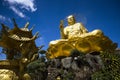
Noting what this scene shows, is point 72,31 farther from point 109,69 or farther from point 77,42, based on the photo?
point 109,69

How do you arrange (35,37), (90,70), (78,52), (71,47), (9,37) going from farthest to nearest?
(71,47) < (78,52) < (90,70) < (35,37) < (9,37)

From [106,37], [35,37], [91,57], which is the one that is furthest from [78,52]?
[35,37]

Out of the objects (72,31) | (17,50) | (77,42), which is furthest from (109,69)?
(17,50)

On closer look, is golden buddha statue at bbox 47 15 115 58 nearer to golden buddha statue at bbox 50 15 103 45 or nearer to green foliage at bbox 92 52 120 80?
golden buddha statue at bbox 50 15 103 45

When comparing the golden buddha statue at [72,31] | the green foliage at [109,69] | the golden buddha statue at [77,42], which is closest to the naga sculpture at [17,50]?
the green foliage at [109,69]

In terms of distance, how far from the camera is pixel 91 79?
42.9 feet

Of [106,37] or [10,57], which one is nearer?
[10,57]

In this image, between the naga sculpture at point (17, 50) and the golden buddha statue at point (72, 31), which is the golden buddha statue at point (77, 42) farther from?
the naga sculpture at point (17, 50)

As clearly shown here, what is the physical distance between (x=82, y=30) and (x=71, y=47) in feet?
5.60

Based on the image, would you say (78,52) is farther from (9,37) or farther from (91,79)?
(9,37)

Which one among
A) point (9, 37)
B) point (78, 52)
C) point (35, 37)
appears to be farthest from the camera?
point (78, 52)

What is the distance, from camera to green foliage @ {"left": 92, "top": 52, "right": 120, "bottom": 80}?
12.3 metres

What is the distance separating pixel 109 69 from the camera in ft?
43.9

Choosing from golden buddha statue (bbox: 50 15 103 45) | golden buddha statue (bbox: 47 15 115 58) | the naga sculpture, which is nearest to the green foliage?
golden buddha statue (bbox: 47 15 115 58)
